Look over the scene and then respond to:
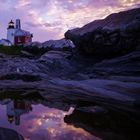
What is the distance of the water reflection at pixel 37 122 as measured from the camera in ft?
27.3

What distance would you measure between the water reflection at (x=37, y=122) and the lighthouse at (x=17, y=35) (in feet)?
242

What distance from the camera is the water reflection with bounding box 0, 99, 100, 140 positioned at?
8.34m

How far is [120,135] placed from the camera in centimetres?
862

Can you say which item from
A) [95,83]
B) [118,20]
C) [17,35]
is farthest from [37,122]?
[17,35]

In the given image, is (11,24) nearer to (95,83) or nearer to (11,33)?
(11,33)

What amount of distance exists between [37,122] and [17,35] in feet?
264

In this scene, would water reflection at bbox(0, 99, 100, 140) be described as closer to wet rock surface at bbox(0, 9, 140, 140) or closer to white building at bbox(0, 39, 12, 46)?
wet rock surface at bbox(0, 9, 140, 140)

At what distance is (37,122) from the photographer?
1012cm

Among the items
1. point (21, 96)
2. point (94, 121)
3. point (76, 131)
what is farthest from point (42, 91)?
point (76, 131)

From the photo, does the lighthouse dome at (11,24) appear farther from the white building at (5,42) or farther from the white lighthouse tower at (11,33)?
the white building at (5,42)

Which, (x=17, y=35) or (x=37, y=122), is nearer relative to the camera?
(x=37, y=122)

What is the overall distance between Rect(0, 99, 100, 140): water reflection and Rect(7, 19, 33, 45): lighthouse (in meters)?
73.7

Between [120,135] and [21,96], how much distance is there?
27.5ft

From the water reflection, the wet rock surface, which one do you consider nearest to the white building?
the wet rock surface
